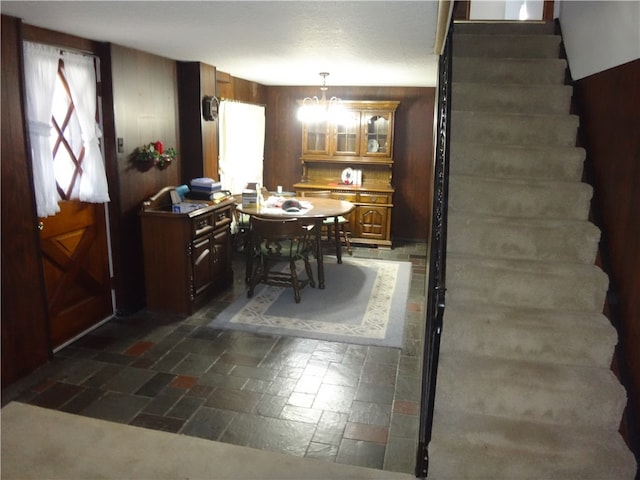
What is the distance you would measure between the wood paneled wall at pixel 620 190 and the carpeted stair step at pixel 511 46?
2.49 feet

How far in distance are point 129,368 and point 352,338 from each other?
63.3 inches

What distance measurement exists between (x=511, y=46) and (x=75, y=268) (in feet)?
12.1

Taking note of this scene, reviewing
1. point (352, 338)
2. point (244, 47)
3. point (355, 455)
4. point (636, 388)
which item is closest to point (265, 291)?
→ point (352, 338)

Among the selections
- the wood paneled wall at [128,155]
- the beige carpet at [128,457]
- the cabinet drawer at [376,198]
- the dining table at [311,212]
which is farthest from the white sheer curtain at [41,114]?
the cabinet drawer at [376,198]

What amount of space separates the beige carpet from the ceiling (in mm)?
2198

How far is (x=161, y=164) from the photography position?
174 inches

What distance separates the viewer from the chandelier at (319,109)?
5949 millimetres

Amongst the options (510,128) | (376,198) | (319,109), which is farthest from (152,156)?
(376,198)

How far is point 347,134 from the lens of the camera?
6.61 m

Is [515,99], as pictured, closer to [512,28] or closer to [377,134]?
[512,28]

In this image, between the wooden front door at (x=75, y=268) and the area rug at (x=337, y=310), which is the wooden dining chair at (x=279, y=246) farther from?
the wooden front door at (x=75, y=268)

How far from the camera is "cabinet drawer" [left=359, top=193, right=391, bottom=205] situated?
20.8 feet

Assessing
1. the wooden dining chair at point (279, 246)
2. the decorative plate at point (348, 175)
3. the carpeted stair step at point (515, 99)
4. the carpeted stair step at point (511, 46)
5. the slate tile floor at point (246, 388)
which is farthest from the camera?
the decorative plate at point (348, 175)

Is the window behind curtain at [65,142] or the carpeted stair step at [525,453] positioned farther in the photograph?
the window behind curtain at [65,142]
